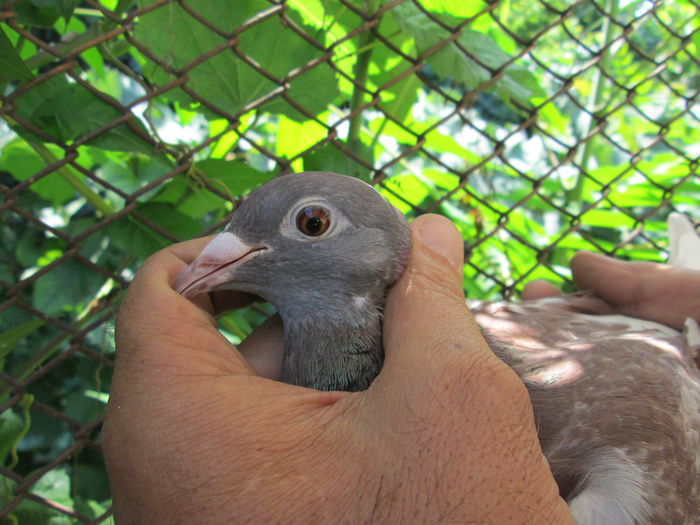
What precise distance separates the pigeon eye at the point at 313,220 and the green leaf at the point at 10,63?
69 centimetres

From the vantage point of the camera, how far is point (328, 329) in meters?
1.52

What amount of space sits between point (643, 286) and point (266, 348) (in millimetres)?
1348

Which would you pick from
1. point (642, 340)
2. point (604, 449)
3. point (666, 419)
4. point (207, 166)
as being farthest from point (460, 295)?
point (207, 166)

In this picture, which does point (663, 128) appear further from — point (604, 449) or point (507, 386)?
point (507, 386)

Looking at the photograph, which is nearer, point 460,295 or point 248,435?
point 248,435

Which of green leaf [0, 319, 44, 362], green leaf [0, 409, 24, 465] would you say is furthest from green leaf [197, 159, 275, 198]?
green leaf [0, 409, 24, 465]

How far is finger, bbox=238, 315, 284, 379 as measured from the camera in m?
1.62

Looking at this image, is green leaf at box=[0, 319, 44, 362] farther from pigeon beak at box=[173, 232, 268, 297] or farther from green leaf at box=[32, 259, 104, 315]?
pigeon beak at box=[173, 232, 268, 297]

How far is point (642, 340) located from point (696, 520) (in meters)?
0.51

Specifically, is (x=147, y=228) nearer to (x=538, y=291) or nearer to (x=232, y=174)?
(x=232, y=174)

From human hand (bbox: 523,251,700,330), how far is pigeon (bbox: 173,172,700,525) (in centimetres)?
48

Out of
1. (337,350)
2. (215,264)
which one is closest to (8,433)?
(215,264)

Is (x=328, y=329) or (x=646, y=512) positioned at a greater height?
(x=328, y=329)

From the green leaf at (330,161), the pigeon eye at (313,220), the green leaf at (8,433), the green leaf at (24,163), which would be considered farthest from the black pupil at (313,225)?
the green leaf at (8,433)
